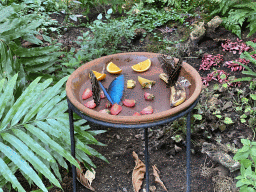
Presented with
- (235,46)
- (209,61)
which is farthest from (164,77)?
(235,46)

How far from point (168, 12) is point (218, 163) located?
2.85m

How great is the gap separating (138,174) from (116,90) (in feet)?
2.95

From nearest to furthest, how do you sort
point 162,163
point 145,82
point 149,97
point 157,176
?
point 149,97 → point 145,82 → point 157,176 → point 162,163

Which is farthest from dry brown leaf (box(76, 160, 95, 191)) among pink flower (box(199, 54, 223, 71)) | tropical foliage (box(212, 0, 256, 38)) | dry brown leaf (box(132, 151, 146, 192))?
tropical foliage (box(212, 0, 256, 38))

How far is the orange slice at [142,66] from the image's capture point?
1.87m

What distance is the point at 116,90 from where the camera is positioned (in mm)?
1645

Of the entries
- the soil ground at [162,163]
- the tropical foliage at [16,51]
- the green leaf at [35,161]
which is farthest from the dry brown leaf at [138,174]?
the tropical foliage at [16,51]

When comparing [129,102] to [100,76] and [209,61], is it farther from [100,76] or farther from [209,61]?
[209,61]

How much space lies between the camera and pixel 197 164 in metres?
2.27

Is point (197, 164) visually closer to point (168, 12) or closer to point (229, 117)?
point (229, 117)

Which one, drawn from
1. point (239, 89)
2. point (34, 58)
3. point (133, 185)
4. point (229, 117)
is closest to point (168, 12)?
point (239, 89)

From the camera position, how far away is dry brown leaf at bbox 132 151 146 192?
2149 millimetres

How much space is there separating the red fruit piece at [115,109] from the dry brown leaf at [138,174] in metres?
0.88

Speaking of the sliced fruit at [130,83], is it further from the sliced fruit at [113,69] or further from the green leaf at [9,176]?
the green leaf at [9,176]
